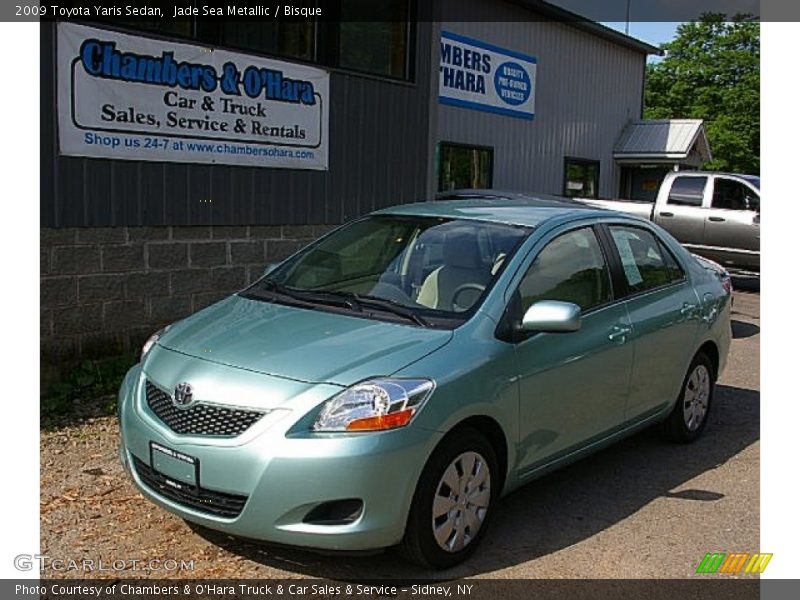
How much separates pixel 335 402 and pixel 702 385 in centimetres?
349

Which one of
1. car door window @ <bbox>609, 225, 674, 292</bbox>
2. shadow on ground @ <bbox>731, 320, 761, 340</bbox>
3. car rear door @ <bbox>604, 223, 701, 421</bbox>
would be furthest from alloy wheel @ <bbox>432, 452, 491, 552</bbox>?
shadow on ground @ <bbox>731, 320, 761, 340</bbox>

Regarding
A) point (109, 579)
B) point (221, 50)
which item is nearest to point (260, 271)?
point (221, 50)

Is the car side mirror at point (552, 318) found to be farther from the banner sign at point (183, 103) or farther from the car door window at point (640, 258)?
the banner sign at point (183, 103)

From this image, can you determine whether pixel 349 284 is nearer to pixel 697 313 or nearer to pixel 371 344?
pixel 371 344

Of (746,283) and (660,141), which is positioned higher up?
(660,141)

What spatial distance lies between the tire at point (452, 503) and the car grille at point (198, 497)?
76cm

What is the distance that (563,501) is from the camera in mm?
4922

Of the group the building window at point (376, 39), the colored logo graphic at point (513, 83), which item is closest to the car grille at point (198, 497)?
the building window at point (376, 39)

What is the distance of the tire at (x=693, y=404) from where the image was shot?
5.93m

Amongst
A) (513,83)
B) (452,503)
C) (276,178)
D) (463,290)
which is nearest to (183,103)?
(276,178)

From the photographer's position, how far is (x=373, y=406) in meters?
3.66

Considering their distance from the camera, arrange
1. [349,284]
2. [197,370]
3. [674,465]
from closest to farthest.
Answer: [197,370]
[349,284]
[674,465]

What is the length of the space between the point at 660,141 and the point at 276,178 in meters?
14.6

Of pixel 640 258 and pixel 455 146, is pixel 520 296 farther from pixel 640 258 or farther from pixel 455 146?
pixel 455 146
